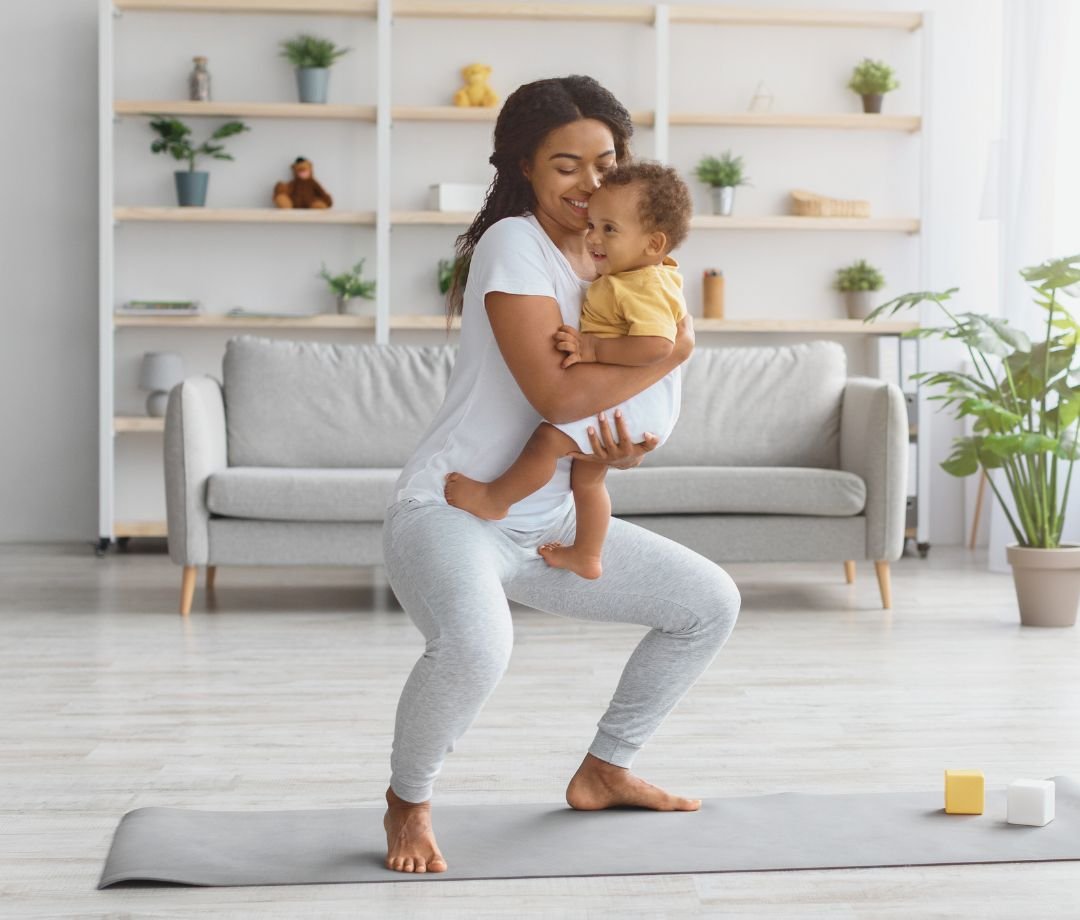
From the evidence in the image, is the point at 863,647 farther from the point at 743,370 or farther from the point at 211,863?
the point at 211,863

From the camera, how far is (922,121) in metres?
5.82

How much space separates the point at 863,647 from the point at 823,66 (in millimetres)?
3293

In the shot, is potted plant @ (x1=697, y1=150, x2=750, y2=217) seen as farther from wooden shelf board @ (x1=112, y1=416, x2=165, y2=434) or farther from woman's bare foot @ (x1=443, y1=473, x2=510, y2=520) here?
woman's bare foot @ (x1=443, y1=473, x2=510, y2=520)

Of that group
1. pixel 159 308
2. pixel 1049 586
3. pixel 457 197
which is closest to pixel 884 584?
pixel 1049 586

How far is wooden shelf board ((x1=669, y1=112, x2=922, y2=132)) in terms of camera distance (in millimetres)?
5758

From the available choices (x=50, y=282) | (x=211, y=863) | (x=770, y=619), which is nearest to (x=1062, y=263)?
(x=770, y=619)

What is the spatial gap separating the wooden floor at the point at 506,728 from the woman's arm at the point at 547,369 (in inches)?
25.1

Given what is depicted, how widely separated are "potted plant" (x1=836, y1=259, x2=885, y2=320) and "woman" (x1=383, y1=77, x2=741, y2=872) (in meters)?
4.09

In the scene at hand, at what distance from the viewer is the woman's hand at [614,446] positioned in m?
1.87

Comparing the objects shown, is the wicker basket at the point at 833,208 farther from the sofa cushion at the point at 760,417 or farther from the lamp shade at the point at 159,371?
the lamp shade at the point at 159,371

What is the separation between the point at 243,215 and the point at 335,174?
0.49 m

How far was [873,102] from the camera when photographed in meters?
5.88

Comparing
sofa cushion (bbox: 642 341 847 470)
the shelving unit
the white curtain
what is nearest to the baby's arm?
sofa cushion (bbox: 642 341 847 470)

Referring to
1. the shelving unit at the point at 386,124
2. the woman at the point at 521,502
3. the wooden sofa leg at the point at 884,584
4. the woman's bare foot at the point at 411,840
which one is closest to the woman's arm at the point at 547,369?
the woman at the point at 521,502
